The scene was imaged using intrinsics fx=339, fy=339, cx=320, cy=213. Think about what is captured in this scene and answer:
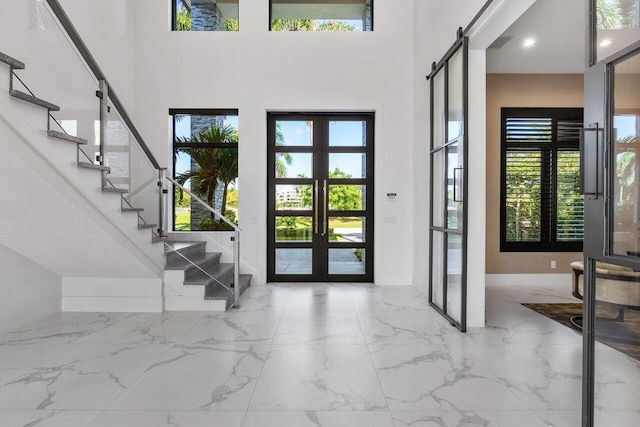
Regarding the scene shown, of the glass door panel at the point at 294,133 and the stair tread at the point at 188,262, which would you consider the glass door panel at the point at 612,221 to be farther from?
the glass door panel at the point at 294,133

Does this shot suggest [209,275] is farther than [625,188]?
Yes

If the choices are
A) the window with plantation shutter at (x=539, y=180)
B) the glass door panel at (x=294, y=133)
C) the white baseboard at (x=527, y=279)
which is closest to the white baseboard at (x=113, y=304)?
the glass door panel at (x=294, y=133)

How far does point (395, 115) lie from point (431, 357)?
390 cm

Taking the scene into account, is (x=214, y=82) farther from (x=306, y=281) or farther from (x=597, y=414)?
(x=597, y=414)

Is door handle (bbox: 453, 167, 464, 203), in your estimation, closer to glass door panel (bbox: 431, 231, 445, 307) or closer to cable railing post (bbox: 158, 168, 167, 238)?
glass door panel (bbox: 431, 231, 445, 307)

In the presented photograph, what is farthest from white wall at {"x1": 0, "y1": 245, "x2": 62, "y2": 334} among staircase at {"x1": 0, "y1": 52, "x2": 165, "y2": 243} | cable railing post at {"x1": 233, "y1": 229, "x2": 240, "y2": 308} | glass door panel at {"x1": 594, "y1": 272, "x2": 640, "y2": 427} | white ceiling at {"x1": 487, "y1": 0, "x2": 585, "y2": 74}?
white ceiling at {"x1": 487, "y1": 0, "x2": 585, "y2": 74}

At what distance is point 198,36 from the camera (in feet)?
18.1

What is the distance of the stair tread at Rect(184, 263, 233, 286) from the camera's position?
4.24 m

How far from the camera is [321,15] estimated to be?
5.78m

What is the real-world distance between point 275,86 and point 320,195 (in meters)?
1.93

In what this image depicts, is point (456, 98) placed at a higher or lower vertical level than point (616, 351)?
higher

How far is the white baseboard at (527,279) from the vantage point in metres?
5.76

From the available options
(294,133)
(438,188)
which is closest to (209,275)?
(294,133)

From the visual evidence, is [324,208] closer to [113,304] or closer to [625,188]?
[113,304]
